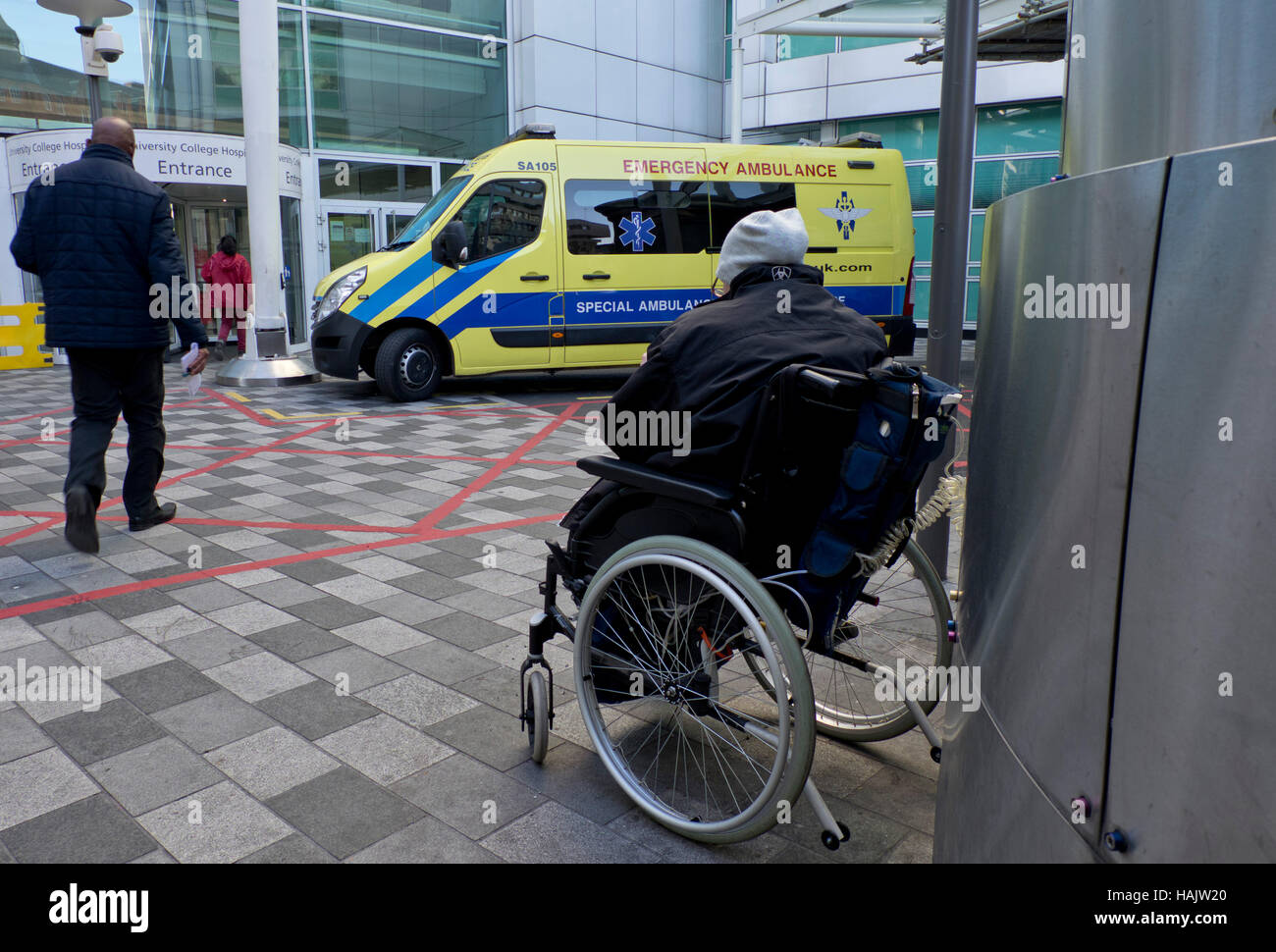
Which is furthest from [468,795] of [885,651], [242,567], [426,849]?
[242,567]

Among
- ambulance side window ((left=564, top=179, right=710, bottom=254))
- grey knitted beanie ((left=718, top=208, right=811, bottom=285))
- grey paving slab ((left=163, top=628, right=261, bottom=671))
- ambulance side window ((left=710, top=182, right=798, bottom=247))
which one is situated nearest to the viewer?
grey knitted beanie ((left=718, top=208, right=811, bottom=285))

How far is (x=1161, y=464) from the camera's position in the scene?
1391 millimetres

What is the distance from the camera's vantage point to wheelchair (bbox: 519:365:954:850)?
2334 mm

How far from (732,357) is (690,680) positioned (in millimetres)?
842

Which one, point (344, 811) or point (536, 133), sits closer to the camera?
point (344, 811)

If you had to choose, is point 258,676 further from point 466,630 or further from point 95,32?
point 95,32

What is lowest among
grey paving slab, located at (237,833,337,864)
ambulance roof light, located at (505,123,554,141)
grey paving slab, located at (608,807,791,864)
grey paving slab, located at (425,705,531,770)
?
grey paving slab, located at (608,807,791,864)

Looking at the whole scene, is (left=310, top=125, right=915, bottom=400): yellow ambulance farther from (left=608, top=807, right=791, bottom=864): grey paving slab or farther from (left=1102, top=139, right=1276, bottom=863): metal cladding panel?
(left=1102, top=139, right=1276, bottom=863): metal cladding panel

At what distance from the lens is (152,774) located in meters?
2.88

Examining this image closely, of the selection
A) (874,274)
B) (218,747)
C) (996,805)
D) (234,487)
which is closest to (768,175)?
(874,274)

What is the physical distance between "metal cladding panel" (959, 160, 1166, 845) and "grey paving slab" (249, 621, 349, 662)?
259 cm

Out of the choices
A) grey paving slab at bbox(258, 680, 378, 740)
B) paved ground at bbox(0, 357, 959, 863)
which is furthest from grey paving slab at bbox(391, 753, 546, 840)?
grey paving slab at bbox(258, 680, 378, 740)
